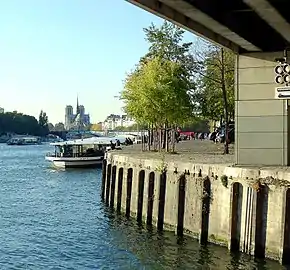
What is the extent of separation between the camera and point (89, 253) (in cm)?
2830

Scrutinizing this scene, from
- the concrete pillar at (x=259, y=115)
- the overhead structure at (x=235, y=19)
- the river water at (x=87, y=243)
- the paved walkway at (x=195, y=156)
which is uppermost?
the overhead structure at (x=235, y=19)

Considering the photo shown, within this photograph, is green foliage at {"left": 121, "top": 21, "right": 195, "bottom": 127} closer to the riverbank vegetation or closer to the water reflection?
the riverbank vegetation

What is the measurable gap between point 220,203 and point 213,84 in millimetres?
30505

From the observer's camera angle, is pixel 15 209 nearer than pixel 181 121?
Yes

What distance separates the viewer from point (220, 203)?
91.3ft

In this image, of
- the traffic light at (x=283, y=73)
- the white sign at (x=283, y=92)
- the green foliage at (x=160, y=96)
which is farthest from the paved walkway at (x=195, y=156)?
the traffic light at (x=283, y=73)

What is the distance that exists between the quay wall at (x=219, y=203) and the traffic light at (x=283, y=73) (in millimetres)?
4091

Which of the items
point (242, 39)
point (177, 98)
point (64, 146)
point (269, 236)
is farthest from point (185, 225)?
point (64, 146)

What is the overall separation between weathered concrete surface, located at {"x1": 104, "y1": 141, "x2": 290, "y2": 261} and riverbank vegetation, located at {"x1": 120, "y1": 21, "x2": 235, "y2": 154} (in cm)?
1584

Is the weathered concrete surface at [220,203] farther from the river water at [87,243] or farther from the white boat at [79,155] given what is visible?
the white boat at [79,155]

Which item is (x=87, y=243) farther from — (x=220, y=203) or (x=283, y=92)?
(x=283, y=92)

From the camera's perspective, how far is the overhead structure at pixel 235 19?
2222cm

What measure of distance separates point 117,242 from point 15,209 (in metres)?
14.6

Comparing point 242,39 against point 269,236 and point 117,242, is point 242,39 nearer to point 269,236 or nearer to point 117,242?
point 269,236
